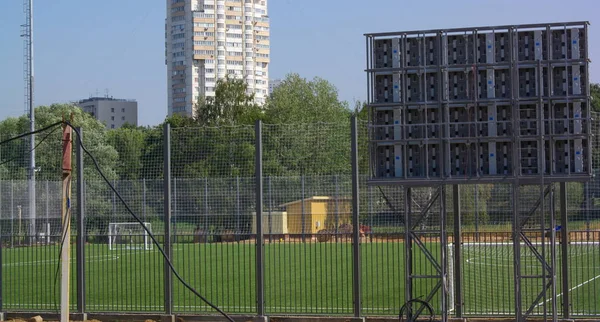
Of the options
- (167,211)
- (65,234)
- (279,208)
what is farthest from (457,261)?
(65,234)

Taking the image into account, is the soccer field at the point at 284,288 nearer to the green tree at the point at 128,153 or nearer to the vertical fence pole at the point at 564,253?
the vertical fence pole at the point at 564,253

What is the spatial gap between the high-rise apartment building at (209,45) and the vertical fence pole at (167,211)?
142 meters

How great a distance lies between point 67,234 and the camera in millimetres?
12781

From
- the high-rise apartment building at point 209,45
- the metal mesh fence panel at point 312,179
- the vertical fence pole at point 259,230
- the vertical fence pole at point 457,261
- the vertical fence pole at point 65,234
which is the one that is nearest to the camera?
the vertical fence pole at point 65,234

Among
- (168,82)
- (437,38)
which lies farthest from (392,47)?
(168,82)

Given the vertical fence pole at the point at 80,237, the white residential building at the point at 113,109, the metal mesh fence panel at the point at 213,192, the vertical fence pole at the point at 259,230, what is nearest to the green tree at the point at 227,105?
the metal mesh fence panel at the point at 213,192

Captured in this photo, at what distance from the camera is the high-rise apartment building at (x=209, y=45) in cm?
16338

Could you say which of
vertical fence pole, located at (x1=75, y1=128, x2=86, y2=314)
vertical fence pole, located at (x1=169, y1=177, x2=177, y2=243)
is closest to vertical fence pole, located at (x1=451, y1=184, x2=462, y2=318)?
vertical fence pole, located at (x1=169, y1=177, x2=177, y2=243)

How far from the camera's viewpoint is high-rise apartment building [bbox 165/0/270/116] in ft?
536

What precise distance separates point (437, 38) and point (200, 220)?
24.3 feet

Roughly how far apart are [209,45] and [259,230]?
496ft

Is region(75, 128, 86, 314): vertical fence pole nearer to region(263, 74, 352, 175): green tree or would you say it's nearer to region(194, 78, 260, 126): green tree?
region(263, 74, 352, 175): green tree

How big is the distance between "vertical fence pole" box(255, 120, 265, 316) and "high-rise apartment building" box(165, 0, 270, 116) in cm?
14289

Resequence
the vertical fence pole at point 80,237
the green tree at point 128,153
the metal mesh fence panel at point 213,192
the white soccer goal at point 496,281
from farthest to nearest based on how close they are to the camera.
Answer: the green tree at point 128,153
the metal mesh fence panel at point 213,192
the vertical fence pole at point 80,237
the white soccer goal at point 496,281
